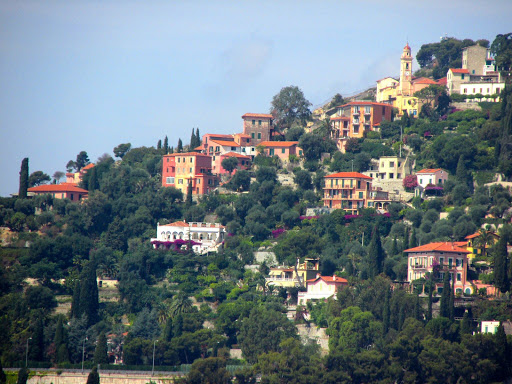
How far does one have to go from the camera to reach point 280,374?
80188mm

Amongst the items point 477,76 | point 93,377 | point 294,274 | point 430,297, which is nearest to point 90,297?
point 93,377

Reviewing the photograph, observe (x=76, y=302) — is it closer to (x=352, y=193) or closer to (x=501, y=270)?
(x=352, y=193)

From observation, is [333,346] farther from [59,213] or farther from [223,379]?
[59,213]

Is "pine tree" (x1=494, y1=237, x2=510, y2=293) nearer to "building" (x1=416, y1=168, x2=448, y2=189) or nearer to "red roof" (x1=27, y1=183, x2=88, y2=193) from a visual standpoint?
"building" (x1=416, y1=168, x2=448, y2=189)

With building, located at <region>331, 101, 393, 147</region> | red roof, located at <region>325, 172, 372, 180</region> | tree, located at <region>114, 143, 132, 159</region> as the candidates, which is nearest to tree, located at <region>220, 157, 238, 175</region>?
red roof, located at <region>325, 172, 372, 180</region>

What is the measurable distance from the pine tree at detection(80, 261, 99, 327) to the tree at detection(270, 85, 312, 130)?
39.9 m

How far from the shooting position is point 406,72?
415 ft

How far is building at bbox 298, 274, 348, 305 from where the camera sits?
93125 mm

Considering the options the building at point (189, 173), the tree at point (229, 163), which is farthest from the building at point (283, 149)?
the building at point (189, 173)

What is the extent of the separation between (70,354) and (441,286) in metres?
28.9

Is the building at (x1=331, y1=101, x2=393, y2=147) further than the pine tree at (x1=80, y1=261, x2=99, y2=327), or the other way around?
the building at (x1=331, y1=101, x2=393, y2=147)

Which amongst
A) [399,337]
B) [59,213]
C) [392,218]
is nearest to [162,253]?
[59,213]

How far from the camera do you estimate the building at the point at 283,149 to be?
11788cm

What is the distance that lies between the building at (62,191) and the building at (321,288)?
29.1 m
